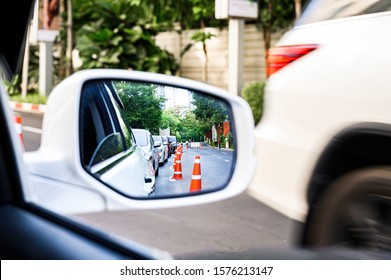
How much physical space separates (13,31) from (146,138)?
511mm

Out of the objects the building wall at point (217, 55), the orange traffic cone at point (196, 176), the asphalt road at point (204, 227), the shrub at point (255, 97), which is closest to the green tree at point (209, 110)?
the orange traffic cone at point (196, 176)

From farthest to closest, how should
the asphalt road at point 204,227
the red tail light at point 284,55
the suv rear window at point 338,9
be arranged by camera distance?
the asphalt road at point 204,227, the red tail light at point 284,55, the suv rear window at point 338,9

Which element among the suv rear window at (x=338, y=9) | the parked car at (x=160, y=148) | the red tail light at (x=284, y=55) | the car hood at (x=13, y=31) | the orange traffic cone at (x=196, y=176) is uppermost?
the suv rear window at (x=338, y=9)

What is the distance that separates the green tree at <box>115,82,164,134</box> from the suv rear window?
57.8 inches

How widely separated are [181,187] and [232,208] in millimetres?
3497

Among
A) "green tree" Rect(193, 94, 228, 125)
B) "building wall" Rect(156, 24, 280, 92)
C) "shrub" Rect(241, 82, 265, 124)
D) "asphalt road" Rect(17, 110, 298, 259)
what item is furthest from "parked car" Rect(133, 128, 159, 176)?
"building wall" Rect(156, 24, 280, 92)

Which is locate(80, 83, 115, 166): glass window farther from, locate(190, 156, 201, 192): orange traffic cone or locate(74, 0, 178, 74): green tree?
locate(74, 0, 178, 74): green tree

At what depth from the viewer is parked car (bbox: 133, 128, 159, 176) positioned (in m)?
1.34

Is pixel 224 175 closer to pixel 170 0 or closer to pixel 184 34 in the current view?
pixel 170 0

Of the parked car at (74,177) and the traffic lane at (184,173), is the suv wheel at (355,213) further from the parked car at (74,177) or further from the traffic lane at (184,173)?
the traffic lane at (184,173)

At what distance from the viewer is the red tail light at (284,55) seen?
9.18ft

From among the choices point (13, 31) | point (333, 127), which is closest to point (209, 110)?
point (13, 31)

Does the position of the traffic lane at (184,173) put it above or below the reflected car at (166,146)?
below

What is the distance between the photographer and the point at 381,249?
2.32 meters
